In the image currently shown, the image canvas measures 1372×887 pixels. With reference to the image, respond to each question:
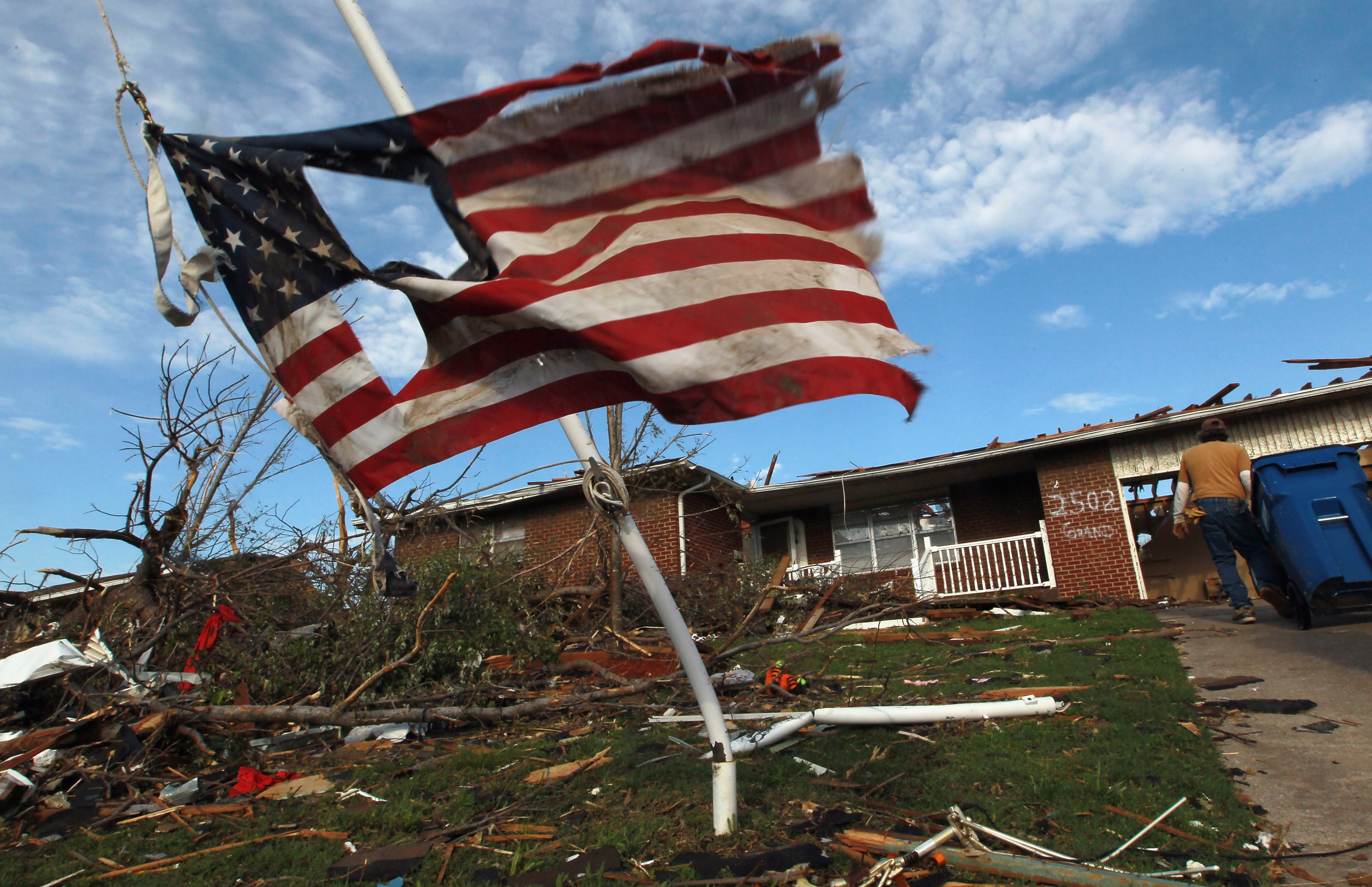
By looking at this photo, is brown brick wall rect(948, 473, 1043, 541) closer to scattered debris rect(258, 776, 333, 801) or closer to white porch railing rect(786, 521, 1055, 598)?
white porch railing rect(786, 521, 1055, 598)

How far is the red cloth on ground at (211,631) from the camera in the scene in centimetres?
722

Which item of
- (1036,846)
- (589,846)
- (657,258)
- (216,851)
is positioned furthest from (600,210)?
(216,851)

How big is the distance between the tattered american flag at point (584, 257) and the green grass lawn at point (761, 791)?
5.12ft

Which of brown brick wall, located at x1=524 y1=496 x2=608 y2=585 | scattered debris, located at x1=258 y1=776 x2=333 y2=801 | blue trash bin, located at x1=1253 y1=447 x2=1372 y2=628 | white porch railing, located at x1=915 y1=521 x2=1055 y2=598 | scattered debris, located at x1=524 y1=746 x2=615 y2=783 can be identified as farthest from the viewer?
white porch railing, located at x1=915 y1=521 x2=1055 y2=598

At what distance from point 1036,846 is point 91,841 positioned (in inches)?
173

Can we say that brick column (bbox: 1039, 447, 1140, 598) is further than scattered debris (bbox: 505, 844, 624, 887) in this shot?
Yes

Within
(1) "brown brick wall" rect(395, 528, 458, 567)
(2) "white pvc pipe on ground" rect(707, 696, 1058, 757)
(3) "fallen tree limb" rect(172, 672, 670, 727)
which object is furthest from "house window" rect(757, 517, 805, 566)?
(2) "white pvc pipe on ground" rect(707, 696, 1058, 757)

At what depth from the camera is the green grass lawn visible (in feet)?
9.05

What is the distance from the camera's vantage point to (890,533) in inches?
671

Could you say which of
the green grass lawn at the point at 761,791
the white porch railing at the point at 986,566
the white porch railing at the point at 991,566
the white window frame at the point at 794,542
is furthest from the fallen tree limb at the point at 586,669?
the white window frame at the point at 794,542

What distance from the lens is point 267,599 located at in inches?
331

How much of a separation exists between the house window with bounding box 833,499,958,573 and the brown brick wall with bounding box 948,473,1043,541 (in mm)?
259

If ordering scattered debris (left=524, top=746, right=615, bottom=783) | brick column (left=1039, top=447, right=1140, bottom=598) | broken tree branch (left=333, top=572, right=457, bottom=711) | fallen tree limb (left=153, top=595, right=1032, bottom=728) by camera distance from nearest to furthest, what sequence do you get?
scattered debris (left=524, top=746, right=615, bottom=783) < fallen tree limb (left=153, top=595, right=1032, bottom=728) < broken tree branch (left=333, top=572, right=457, bottom=711) < brick column (left=1039, top=447, right=1140, bottom=598)

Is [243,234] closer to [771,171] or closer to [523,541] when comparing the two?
[771,171]
